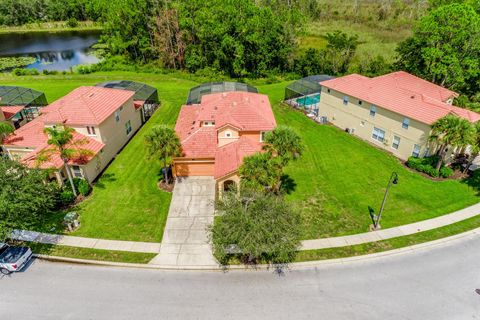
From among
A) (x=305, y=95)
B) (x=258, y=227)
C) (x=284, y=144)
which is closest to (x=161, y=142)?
(x=284, y=144)

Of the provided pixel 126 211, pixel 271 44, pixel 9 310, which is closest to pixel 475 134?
pixel 126 211

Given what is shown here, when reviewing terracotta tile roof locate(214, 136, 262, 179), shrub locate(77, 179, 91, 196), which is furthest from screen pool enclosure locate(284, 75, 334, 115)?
shrub locate(77, 179, 91, 196)

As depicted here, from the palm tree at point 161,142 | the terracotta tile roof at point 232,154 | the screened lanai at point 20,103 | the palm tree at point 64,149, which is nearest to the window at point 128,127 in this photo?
the palm tree at point 64,149

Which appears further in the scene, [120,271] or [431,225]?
[431,225]

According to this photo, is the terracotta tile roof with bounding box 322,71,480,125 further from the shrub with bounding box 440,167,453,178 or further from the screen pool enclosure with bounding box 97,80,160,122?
the screen pool enclosure with bounding box 97,80,160,122

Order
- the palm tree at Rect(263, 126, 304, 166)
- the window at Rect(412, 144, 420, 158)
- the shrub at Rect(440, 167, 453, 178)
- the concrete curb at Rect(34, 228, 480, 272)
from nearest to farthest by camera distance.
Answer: the concrete curb at Rect(34, 228, 480, 272)
the palm tree at Rect(263, 126, 304, 166)
the shrub at Rect(440, 167, 453, 178)
the window at Rect(412, 144, 420, 158)

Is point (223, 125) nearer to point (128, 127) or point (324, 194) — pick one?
point (324, 194)

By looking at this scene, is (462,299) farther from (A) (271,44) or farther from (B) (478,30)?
(A) (271,44)
